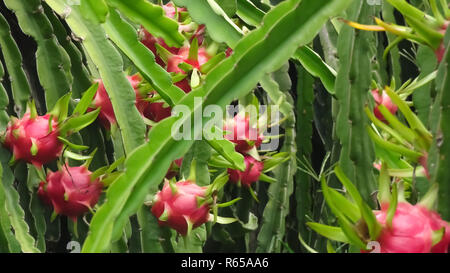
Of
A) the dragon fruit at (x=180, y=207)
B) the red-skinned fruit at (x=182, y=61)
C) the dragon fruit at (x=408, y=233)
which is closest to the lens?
the dragon fruit at (x=408, y=233)

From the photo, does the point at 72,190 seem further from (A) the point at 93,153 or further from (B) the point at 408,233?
(B) the point at 408,233

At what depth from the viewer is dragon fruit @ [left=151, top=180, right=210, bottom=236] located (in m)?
0.82

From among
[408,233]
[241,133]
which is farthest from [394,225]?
[241,133]

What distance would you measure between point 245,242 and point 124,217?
1.51 ft

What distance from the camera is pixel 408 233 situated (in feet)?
2.03

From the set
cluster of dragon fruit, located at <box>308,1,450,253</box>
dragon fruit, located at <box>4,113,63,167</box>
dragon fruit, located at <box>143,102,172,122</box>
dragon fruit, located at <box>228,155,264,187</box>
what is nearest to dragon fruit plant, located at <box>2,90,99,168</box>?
dragon fruit, located at <box>4,113,63,167</box>

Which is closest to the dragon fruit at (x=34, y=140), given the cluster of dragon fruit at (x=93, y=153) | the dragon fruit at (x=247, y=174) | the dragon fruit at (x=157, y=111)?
the cluster of dragon fruit at (x=93, y=153)

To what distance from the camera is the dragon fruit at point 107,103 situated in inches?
36.1

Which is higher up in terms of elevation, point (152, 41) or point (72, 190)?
point (152, 41)

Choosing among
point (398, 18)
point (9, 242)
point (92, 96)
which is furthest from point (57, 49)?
point (398, 18)

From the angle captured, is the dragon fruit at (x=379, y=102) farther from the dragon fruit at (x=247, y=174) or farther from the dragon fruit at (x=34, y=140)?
the dragon fruit at (x=34, y=140)

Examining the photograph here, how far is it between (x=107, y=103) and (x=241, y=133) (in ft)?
0.61

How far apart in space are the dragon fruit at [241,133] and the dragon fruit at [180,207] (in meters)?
0.14

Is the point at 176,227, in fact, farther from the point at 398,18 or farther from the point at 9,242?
the point at 398,18
